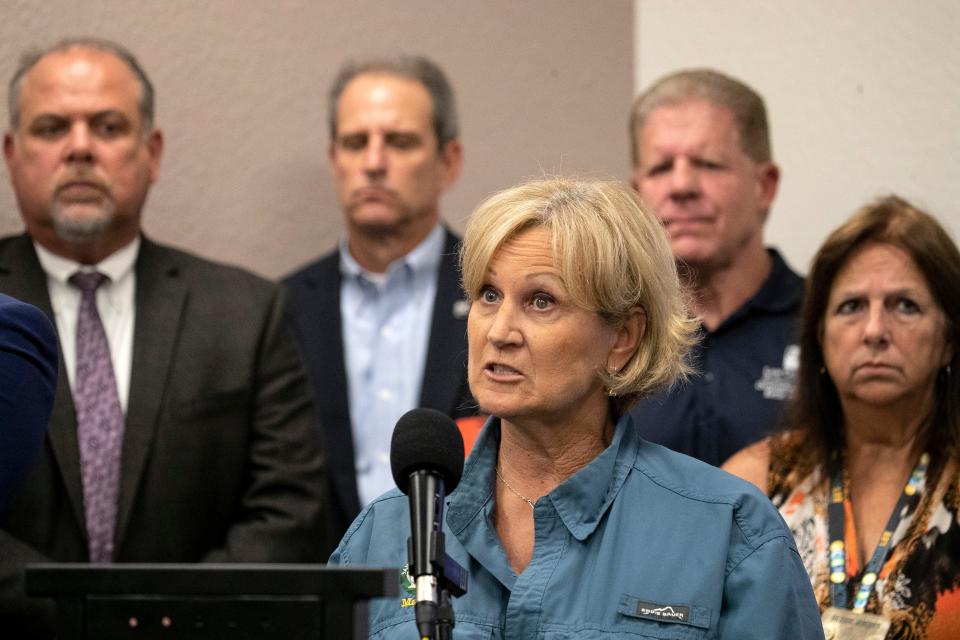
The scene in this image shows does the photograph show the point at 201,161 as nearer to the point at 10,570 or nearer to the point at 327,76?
the point at 327,76

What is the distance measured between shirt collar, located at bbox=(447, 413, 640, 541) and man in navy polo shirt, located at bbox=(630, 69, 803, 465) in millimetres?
1319

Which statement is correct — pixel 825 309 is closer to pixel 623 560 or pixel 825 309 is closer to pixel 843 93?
pixel 623 560

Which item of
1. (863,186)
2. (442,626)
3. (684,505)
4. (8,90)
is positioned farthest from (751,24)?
(442,626)

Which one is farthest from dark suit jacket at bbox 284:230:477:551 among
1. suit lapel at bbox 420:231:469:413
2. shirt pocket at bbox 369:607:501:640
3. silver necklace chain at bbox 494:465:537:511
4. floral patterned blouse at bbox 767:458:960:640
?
shirt pocket at bbox 369:607:501:640

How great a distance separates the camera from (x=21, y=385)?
207 centimetres

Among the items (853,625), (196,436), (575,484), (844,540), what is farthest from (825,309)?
(196,436)

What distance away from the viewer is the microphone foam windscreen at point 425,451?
5.91 ft

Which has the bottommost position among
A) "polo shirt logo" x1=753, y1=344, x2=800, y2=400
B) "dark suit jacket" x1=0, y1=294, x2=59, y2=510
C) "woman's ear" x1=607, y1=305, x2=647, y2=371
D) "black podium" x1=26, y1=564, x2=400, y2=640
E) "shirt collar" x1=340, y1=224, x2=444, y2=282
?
"black podium" x1=26, y1=564, x2=400, y2=640

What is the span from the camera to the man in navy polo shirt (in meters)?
3.62

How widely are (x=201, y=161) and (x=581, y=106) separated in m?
1.56

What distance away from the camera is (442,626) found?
1603 mm

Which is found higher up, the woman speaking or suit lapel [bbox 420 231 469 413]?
suit lapel [bbox 420 231 469 413]

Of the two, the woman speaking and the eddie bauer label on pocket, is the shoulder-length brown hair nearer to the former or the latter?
the eddie bauer label on pocket

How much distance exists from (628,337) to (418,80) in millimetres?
2263
